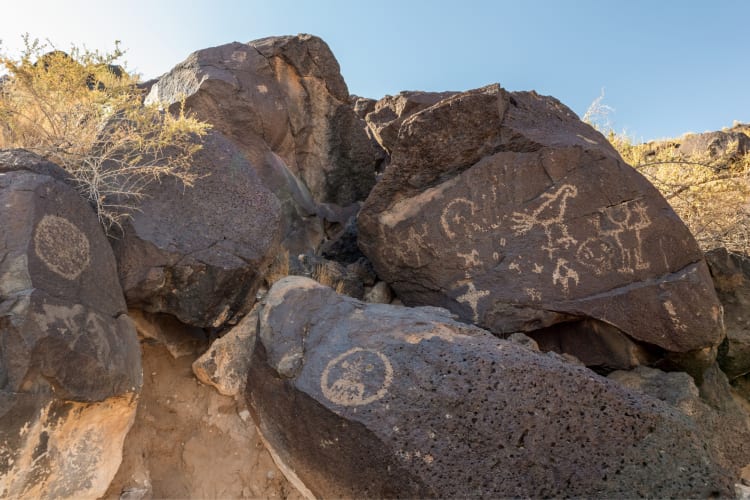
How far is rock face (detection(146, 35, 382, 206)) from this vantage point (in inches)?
229

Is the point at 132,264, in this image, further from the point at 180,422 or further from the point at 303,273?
the point at 303,273

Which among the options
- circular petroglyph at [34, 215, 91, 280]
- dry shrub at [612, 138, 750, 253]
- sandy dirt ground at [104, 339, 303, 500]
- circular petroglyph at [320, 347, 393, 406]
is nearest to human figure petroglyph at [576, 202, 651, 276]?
dry shrub at [612, 138, 750, 253]

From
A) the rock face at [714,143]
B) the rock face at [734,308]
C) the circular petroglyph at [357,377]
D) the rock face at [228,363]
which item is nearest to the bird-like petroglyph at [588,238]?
the rock face at [734,308]

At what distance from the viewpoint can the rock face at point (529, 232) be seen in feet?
13.4

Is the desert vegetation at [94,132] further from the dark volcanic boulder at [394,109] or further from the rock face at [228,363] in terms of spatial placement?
the dark volcanic boulder at [394,109]

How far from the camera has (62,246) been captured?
2834mm

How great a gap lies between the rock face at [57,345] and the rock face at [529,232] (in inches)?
94.1

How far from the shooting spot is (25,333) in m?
2.43

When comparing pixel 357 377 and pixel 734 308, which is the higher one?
pixel 734 308

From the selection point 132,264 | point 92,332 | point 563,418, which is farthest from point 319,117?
point 563,418

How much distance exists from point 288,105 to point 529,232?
371 cm

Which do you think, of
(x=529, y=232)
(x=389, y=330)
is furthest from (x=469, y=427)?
(x=529, y=232)

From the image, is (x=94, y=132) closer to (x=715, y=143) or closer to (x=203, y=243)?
(x=203, y=243)

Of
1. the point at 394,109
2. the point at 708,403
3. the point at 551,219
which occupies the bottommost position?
the point at 708,403
